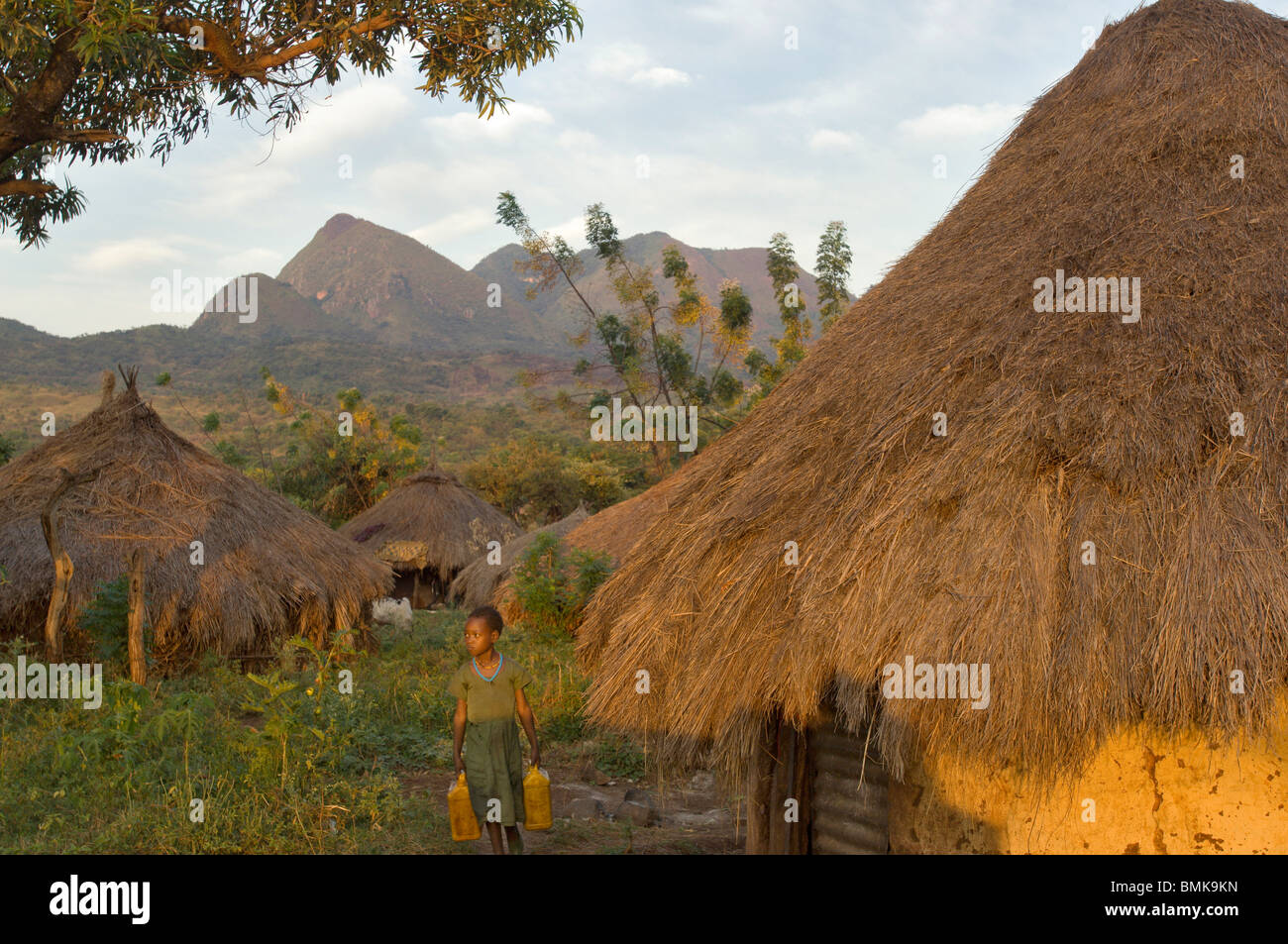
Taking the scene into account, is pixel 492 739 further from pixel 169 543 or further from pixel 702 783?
pixel 169 543

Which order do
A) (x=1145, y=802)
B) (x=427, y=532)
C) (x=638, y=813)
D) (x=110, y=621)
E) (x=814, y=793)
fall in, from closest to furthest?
(x=1145, y=802) → (x=814, y=793) → (x=638, y=813) → (x=110, y=621) → (x=427, y=532)

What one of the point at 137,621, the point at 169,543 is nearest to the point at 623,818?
the point at 137,621

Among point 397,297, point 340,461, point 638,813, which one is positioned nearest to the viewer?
point 638,813

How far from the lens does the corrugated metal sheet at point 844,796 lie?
4.85m

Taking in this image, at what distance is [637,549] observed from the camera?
5.65 metres

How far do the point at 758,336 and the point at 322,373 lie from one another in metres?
29.9

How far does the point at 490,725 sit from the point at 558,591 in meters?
6.73

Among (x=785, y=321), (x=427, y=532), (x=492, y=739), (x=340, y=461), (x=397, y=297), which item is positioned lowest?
(x=492, y=739)

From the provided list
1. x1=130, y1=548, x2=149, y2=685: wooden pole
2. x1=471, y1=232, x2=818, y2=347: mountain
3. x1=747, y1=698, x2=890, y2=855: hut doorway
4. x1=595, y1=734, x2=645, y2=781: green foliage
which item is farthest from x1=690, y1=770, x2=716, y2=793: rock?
x1=471, y1=232, x2=818, y2=347: mountain

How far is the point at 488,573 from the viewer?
1814 centimetres

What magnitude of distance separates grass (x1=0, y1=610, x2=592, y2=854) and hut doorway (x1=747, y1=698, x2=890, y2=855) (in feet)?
4.25
